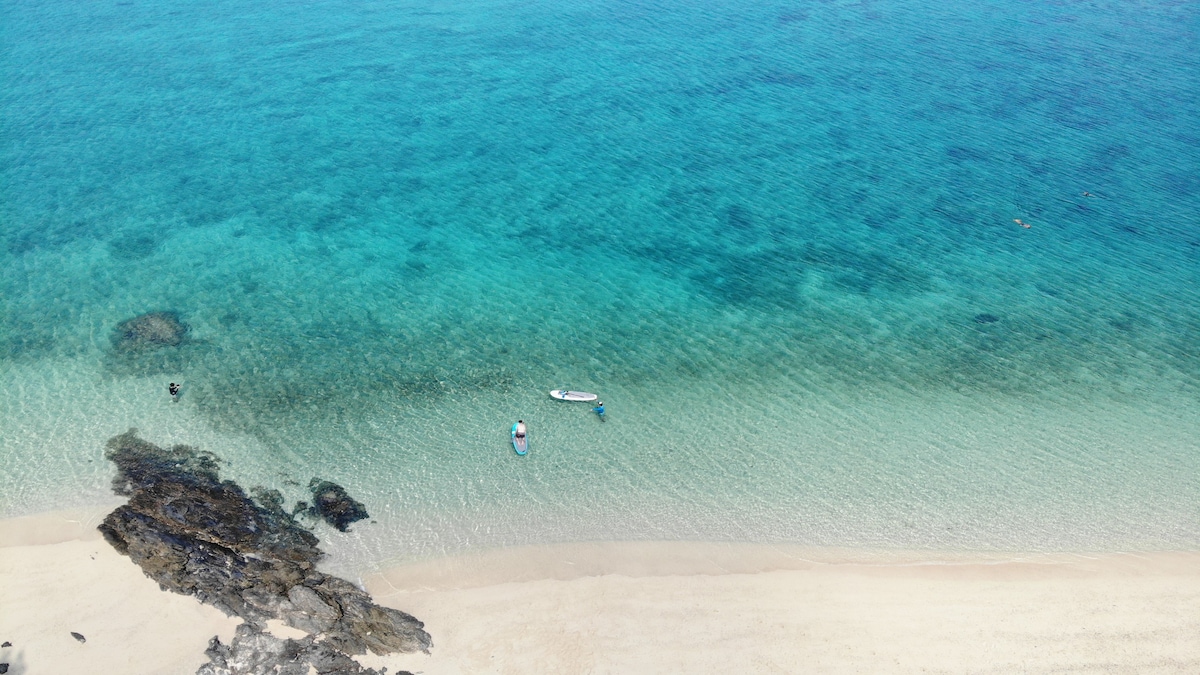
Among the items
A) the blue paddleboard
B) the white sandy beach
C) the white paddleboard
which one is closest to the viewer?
the white sandy beach

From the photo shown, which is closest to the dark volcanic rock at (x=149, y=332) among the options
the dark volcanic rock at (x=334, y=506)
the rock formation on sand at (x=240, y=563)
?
the rock formation on sand at (x=240, y=563)

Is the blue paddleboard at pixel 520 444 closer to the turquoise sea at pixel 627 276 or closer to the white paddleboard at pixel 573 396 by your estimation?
the turquoise sea at pixel 627 276

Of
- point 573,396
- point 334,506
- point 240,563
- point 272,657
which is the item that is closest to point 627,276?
point 573,396

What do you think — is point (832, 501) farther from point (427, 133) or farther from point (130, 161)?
point (130, 161)

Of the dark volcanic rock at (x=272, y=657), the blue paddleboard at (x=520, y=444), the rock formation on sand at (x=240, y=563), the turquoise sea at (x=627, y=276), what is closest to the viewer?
the dark volcanic rock at (x=272, y=657)

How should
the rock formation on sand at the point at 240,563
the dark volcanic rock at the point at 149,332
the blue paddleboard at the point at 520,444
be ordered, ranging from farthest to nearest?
the dark volcanic rock at the point at 149,332
the blue paddleboard at the point at 520,444
the rock formation on sand at the point at 240,563

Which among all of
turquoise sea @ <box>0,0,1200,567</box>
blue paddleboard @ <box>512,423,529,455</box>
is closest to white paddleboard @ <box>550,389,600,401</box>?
turquoise sea @ <box>0,0,1200,567</box>

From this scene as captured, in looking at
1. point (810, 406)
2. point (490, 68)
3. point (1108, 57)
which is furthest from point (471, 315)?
point (1108, 57)

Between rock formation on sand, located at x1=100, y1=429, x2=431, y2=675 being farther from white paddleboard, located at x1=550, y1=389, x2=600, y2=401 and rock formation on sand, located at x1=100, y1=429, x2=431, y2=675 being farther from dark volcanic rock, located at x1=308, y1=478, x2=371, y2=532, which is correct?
white paddleboard, located at x1=550, y1=389, x2=600, y2=401
